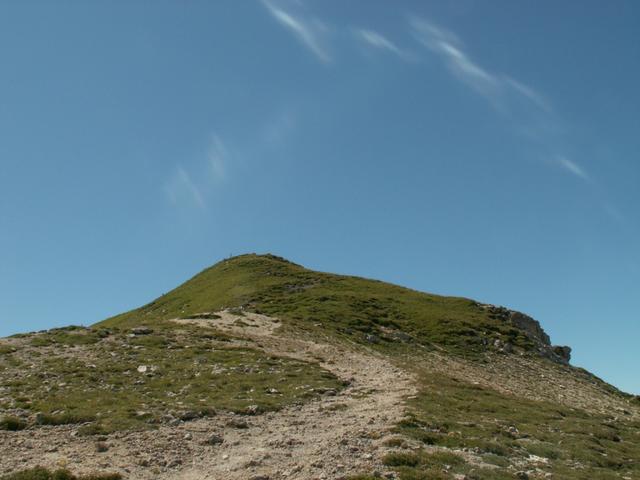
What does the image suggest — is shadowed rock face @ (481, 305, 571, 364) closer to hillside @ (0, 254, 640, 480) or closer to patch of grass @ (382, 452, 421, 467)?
hillside @ (0, 254, 640, 480)

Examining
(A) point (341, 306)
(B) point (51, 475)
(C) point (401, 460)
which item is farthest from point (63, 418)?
(A) point (341, 306)

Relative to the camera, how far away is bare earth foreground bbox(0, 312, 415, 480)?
16.8 m

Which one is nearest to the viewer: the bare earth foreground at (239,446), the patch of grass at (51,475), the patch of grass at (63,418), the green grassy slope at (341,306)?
the patch of grass at (51,475)

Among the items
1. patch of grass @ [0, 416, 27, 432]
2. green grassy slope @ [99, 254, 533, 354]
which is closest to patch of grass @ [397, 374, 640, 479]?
patch of grass @ [0, 416, 27, 432]

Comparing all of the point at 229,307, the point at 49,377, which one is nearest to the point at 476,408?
the point at 49,377

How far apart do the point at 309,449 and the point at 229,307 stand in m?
47.1

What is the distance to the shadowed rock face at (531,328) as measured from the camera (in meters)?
66.6

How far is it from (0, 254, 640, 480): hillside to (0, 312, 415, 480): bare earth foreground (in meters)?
0.08

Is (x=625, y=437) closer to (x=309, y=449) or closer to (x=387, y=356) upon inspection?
(x=309, y=449)

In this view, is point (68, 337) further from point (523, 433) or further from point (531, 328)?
point (531, 328)

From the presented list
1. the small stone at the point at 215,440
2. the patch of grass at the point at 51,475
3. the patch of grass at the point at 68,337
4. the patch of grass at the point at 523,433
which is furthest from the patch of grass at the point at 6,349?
the patch of grass at the point at 523,433

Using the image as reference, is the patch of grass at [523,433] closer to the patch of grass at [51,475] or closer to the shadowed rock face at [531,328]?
the patch of grass at [51,475]

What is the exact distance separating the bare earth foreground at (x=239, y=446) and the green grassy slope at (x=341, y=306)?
29.5 metres

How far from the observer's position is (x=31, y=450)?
18281 millimetres
